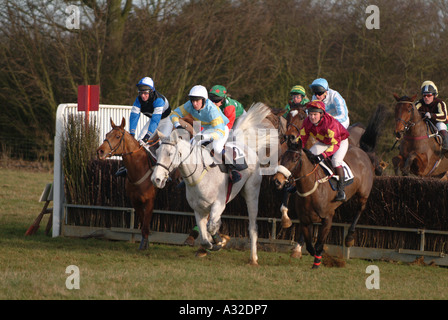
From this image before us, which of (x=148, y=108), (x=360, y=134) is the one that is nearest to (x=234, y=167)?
(x=148, y=108)

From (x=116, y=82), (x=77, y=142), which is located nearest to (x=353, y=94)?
(x=116, y=82)

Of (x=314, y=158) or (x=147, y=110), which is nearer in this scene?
(x=314, y=158)

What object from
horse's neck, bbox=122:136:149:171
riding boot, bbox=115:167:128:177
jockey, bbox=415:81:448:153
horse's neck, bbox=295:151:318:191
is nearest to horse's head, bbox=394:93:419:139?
jockey, bbox=415:81:448:153

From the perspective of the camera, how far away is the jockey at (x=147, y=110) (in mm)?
9078

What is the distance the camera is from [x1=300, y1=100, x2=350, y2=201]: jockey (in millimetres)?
7418

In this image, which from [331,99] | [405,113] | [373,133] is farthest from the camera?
[405,113]

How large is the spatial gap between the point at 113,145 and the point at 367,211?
11.2ft

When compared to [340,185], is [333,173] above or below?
above

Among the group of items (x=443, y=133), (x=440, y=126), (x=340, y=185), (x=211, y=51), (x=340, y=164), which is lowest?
(x=340, y=185)

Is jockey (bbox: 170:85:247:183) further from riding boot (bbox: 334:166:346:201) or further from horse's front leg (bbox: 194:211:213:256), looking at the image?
riding boot (bbox: 334:166:346:201)

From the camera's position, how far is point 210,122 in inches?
309

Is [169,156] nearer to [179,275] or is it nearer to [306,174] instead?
[179,275]

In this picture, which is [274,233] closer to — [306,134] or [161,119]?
[306,134]

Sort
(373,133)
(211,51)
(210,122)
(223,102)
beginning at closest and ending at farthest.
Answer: (210,122) → (223,102) → (373,133) → (211,51)
